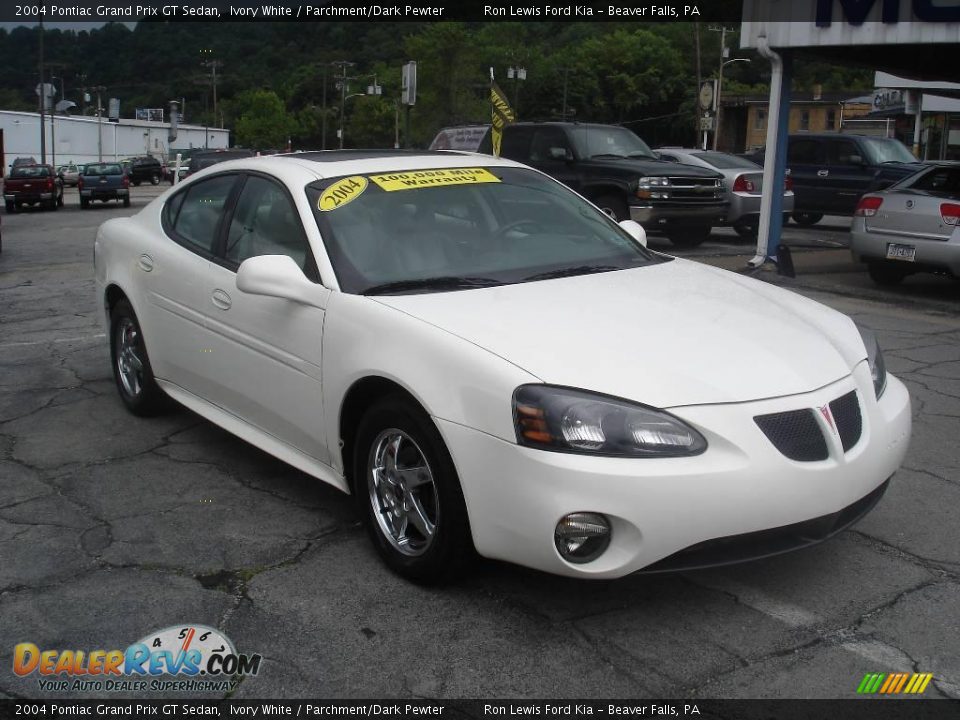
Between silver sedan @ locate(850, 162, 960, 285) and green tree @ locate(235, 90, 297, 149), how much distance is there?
112466 millimetres

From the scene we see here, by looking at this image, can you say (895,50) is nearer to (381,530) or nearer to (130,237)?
(130,237)

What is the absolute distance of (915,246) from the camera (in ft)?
34.0

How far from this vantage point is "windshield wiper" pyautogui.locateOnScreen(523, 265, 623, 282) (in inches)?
164

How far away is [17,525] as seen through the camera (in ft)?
14.1

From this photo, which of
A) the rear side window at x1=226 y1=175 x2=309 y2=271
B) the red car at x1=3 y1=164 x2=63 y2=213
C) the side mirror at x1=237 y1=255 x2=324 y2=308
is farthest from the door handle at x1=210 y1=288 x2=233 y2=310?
the red car at x1=3 y1=164 x2=63 y2=213

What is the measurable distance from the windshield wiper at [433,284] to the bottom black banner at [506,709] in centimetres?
157

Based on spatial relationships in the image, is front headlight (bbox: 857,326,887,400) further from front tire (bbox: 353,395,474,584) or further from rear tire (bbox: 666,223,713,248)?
rear tire (bbox: 666,223,713,248)

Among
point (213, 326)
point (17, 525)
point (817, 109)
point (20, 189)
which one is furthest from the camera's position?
point (817, 109)

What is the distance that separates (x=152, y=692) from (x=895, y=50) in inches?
474

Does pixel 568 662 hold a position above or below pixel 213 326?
below

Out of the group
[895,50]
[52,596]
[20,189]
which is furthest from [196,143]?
[52,596]

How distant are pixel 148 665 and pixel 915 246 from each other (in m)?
9.23

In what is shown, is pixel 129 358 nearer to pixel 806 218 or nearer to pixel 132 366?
pixel 132 366

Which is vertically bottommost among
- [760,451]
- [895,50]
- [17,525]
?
[17,525]
